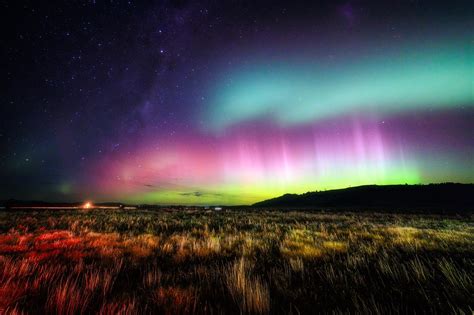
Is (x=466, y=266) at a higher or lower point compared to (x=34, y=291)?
lower

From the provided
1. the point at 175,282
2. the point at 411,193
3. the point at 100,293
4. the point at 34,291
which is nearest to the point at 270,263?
the point at 175,282

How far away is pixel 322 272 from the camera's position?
166 inches

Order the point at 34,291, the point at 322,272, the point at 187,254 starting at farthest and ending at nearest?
the point at 187,254, the point at 322,272, the point at 34,291

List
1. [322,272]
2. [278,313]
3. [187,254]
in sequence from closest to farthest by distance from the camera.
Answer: [278,313] → [322,272] → [187,254]

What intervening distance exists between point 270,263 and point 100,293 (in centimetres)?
316

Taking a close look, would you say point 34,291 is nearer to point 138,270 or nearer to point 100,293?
point 100,293

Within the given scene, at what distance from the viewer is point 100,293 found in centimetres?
302

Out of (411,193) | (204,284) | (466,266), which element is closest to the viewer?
(204,284)

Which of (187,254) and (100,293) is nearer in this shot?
(100,293)

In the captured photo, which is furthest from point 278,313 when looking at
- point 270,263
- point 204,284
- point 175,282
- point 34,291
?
point 34,291

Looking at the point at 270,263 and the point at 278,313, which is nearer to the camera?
the point at 278,313

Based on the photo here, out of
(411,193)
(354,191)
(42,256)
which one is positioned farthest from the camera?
(354,191)

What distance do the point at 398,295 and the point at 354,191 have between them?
630 feet

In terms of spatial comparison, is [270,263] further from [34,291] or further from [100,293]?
[34,291]
